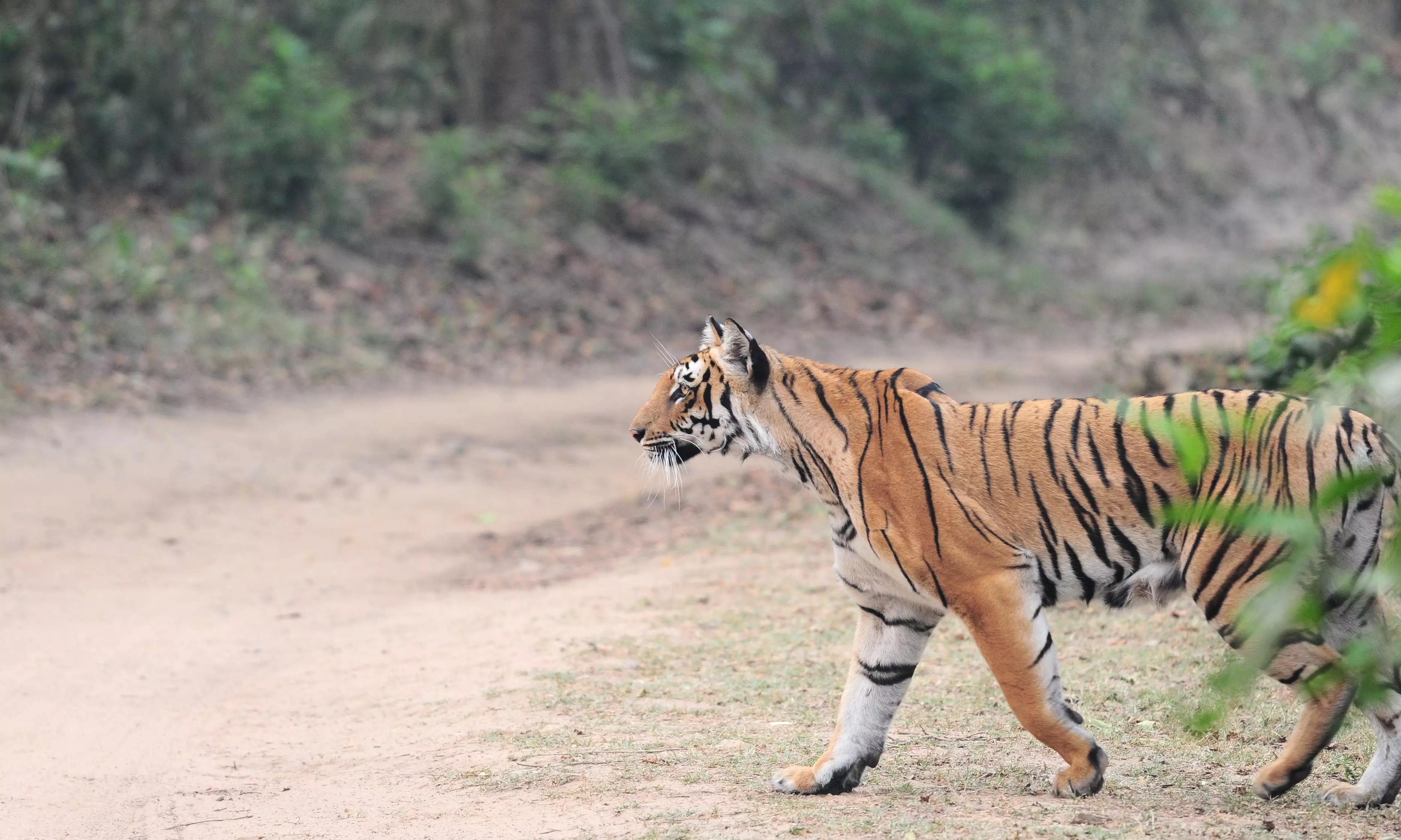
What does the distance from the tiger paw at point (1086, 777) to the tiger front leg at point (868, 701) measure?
549mm

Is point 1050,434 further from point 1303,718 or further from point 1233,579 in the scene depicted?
point 1303,718

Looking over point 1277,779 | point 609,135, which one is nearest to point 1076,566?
point 1277,779

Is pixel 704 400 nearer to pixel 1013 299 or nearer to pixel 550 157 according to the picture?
pixel 550 157

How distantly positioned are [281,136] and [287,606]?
9.29 meters

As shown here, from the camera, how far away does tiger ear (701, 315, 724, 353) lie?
472 cm

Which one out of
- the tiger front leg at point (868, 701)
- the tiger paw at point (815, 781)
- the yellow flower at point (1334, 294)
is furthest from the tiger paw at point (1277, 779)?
the yellow flower at point (1334, 294)

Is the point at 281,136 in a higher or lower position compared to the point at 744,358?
higher

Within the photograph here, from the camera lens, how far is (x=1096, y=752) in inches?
163

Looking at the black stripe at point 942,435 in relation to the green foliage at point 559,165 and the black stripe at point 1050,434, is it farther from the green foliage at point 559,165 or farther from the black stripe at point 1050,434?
Result: the green foliage at point 559,165

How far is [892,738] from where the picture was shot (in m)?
5.06

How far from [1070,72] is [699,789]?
80.5 feet

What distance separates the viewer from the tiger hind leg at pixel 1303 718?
3861mm

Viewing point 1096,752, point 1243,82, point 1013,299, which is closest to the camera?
point 1096,752

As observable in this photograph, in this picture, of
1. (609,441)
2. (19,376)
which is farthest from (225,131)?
(609,441)
